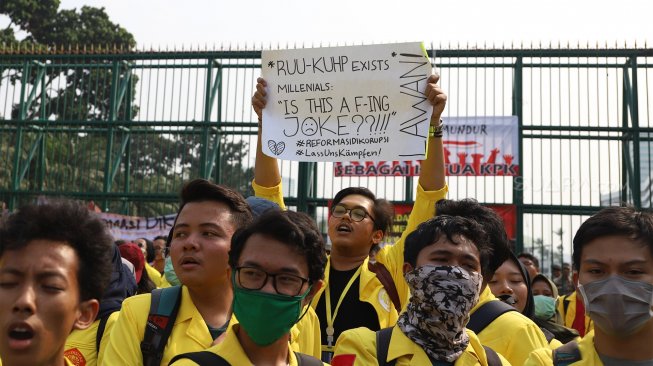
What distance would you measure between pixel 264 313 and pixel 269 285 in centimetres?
9

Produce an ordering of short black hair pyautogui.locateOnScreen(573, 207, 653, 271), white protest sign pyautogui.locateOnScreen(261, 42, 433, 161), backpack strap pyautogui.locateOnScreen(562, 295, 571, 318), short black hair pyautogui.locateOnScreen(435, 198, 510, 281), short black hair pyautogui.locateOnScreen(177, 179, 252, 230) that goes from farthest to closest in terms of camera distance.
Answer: backpack strap pyautogui.locateOnScreen(562, 295, 571, 318) < white protest sign pyautogui.locateOnScreen(261, 42, 433, 161) < short black hair pyautogui.locateOnScreen(435, 198, 510, 281) < short black hair pyautogui.locateOnScreen(177, 179, 252, 230) < short black hair pyautogui.locateOnScreen(573, 207, 653, 271)

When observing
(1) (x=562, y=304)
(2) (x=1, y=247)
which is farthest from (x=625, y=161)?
(2) (x=1, y=247)

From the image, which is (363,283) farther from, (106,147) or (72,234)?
(106,147)

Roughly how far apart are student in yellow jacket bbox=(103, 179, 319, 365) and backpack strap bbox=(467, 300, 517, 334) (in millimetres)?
718

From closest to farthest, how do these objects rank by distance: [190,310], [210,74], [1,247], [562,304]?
[1,247] < [190,310] < [562,304] < [210,74]

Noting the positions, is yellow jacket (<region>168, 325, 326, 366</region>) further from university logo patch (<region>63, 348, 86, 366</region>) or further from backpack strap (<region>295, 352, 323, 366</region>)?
university logo patch (<region>63, 348, 86, 366</region>)

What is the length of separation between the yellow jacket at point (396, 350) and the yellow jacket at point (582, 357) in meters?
0.16

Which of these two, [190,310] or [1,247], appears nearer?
[1,247]

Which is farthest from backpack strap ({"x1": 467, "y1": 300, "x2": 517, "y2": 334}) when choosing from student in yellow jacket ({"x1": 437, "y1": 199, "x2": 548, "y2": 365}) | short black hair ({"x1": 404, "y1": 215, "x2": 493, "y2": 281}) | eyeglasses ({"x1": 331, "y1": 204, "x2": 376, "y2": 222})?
eyeglasses ({"x1": 331, "y1": 204, "x2": 376, "y2": 222})

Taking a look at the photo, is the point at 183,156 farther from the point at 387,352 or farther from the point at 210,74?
the point at 387,352

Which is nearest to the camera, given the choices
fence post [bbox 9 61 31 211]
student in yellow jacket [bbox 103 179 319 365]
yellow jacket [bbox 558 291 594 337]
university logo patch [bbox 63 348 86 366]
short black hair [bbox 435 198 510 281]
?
student in yellow jacket [bbox 103 179 319 365]

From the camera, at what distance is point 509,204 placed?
9.29m

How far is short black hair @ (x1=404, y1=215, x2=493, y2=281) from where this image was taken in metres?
2.78

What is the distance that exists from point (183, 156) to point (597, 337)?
8.43 metres
